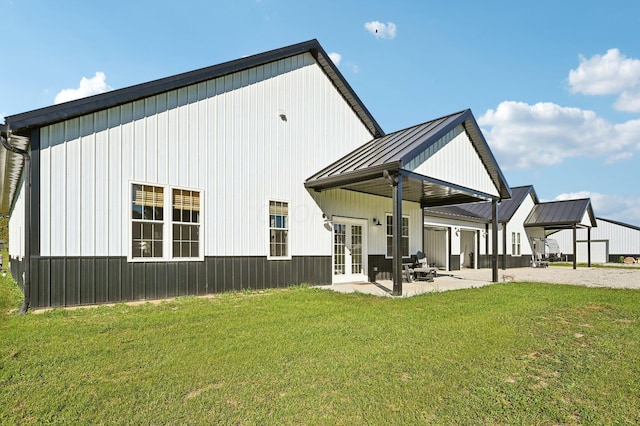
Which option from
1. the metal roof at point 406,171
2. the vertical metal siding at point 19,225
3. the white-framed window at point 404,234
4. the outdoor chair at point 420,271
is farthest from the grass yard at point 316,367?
the white-framed window at point 404,234

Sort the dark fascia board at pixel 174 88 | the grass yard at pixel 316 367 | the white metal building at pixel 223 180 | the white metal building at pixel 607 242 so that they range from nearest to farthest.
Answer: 1. the grass yard at pixel 316 367
2. the dark fascia board at pixel 174 88
3. the white metal building at pixel 223 180
4. the white metal building at pixel 607 242

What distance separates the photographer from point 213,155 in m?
9.15

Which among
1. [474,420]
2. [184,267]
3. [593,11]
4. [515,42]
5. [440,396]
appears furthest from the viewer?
[515,42]

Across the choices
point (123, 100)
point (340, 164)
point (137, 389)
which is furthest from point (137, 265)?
point (340, 164)

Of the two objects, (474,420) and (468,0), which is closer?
(474,420)

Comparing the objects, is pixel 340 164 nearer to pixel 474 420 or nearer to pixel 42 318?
pixel 42 318

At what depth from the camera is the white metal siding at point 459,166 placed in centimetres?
1058

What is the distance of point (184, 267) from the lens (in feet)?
27.9

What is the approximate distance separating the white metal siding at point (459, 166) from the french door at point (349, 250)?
327 cm

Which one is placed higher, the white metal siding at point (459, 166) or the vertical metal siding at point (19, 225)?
the white metal siding at point (459, 166)

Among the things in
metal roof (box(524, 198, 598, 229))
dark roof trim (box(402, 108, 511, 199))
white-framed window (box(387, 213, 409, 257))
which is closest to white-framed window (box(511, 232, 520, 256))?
metal roof (box(524, 198, 598, 229))

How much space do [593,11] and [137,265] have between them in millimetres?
14024

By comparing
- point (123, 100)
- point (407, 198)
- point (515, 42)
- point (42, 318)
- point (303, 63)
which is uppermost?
point (515, 42)

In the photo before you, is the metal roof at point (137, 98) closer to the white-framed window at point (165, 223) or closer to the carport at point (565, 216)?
the white-framed window at point (165, 223)
